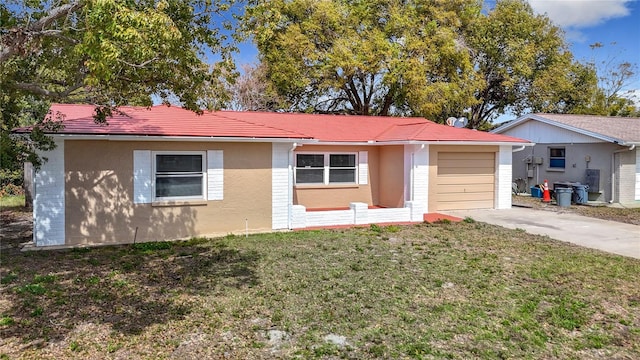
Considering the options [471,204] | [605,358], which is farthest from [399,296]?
[471,204]

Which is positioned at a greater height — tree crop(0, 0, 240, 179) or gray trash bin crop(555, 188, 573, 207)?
tree crop(0, 0, 240, 179)

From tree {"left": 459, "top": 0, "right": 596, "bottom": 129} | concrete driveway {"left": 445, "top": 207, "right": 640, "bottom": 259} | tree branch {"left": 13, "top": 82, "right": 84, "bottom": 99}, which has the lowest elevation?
concrete driveway {"left": 445, "top": 207, "right": 640, "bottom": 259}

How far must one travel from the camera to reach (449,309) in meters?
6.03

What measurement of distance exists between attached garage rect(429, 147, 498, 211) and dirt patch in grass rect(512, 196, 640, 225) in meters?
2.33

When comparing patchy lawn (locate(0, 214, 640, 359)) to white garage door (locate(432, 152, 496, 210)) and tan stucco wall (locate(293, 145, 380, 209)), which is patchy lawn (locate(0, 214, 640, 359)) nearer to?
tan stucco wall (locate(293, 145, 380, 209))

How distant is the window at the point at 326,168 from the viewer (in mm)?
15398

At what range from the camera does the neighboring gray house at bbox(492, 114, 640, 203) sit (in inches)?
686

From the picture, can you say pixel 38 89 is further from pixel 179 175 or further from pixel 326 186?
pixel 326 186

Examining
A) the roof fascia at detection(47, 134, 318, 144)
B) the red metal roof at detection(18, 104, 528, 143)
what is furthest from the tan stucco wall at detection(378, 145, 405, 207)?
the roof fascia at detection(47, 134, 318, 144)

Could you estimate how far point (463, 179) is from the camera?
15.8 meters

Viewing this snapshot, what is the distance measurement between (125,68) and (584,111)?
33821mm

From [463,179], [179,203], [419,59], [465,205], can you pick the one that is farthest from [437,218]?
[419,59]

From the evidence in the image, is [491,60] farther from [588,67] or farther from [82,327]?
[82,327]

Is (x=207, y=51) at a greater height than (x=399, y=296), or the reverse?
(x=207, y=51)
